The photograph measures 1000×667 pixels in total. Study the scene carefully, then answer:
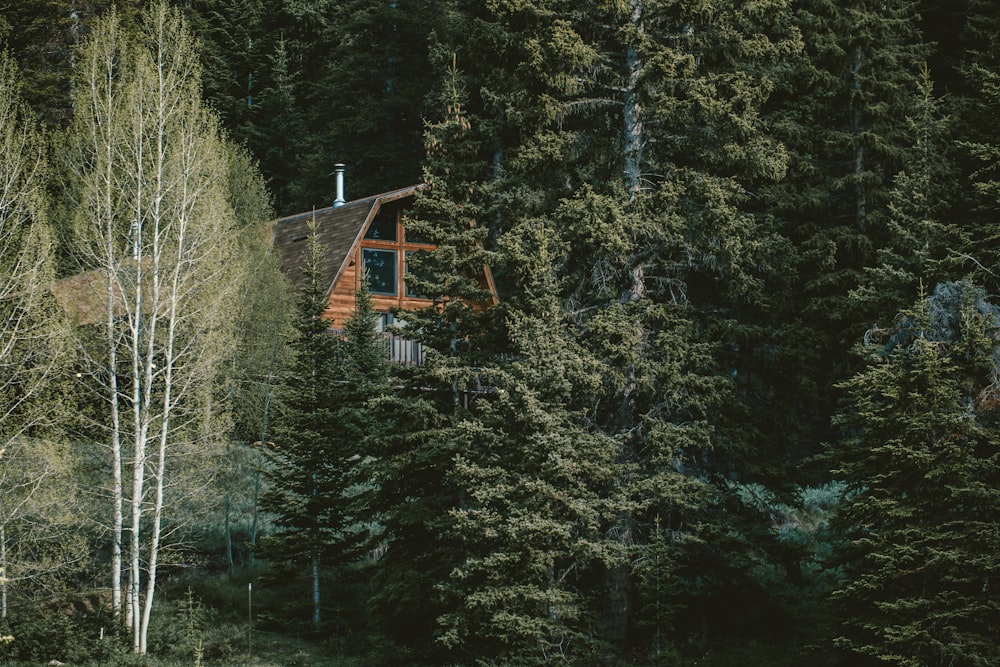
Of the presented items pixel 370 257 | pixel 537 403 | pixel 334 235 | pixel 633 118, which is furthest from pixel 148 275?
pixel 334 235

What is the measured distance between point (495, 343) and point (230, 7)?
139 feet

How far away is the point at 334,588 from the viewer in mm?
22984

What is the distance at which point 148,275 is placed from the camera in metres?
20.9

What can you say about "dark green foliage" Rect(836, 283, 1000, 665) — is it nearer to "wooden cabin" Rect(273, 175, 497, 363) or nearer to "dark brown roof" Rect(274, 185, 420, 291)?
"wooden cabin" Rect(273, 175, 497, 363)

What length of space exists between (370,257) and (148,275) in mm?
12476

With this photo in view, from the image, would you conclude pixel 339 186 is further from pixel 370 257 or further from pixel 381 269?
pixel 381 269

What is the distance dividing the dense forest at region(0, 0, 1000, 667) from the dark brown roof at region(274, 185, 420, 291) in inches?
274

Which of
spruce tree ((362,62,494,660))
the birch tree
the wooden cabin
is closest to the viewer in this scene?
spruce tree ((362,62,494,660))

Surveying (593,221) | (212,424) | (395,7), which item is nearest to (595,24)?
(593,221)

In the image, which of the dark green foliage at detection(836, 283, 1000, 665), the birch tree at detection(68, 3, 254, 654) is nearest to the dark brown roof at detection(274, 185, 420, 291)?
the birch tree at detection(68, 3, 254, 654)

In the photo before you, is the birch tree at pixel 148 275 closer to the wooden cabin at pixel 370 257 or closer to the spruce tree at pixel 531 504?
the spruce tree at pixel 531 504

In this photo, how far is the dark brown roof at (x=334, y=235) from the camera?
31.6m

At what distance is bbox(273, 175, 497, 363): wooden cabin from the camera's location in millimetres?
31562

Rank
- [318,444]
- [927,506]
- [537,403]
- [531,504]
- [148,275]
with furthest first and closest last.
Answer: [318,444]
[148,275]
[537,403]
[531,504]
[927,506]
